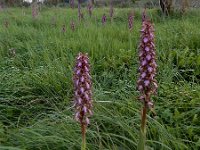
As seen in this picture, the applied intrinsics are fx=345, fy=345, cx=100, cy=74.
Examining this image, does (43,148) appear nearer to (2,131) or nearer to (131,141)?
(2,131)

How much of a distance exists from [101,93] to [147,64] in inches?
58.4

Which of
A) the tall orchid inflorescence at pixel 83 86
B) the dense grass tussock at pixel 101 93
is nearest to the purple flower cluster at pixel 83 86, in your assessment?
the tall orchid inflorescence at pixel 83 86

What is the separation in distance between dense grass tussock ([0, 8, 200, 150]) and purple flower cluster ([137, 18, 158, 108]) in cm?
67

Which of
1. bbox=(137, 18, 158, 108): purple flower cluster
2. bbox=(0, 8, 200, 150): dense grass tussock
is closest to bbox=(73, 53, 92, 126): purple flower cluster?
bbox=(137, 18, 158, 108): purple flower cluster

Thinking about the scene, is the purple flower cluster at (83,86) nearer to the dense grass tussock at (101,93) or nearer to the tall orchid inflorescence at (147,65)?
the tall orchid inflorescence at (147,65)

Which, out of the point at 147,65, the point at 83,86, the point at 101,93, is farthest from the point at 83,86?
the point at 101,93

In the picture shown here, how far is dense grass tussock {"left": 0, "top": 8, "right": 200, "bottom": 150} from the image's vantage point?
2.52 m

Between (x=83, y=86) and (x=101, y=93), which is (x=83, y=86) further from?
(x=101, y=93)

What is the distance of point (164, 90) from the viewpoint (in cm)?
329

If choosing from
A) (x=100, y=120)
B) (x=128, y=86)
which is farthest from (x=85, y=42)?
(x=100, y=120)

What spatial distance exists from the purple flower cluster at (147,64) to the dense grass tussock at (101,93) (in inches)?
26.5

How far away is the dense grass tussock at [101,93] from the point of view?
2521 millimetres

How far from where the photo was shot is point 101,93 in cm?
313

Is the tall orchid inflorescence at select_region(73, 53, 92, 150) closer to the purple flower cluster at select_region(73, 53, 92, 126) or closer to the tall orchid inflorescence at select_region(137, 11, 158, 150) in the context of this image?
the purple flower cluster at select_region(73, 53, 92, 126)
